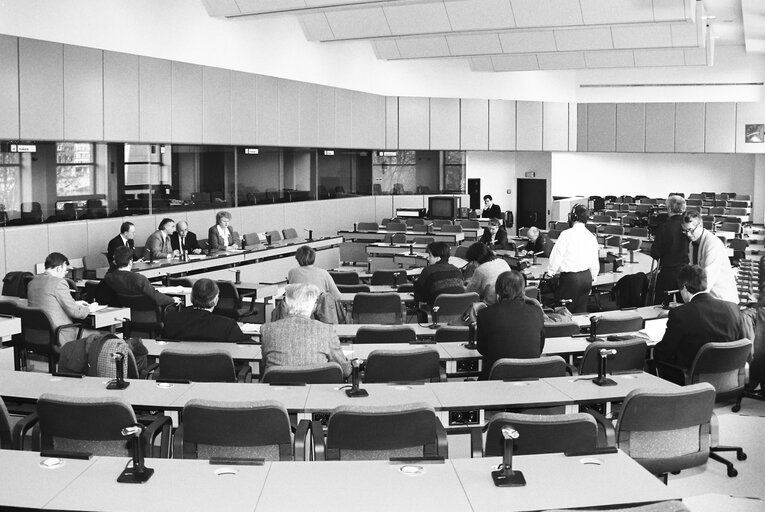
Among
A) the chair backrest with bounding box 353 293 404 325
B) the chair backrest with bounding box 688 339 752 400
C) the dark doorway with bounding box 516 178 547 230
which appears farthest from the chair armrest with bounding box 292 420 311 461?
the dark doorway with bounding box 516 178 547 230

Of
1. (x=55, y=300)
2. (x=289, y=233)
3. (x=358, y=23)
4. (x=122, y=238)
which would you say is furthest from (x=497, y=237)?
(x=55, y=300)

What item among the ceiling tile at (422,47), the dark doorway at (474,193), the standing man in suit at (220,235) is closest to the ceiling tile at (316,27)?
the ceiling tile at (422,47)

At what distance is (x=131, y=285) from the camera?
8305 millimetres

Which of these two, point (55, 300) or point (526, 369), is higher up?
point (55, 300)

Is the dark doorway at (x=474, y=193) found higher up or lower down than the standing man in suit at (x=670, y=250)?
higher up

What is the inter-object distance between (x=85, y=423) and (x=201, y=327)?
221 centimetres

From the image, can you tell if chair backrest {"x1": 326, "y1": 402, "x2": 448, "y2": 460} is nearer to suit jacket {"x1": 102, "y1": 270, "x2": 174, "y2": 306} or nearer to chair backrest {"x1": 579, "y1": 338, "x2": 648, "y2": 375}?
chair backrest {"x1": 579, "y1": 338, "x2": 648, "y2": 375}

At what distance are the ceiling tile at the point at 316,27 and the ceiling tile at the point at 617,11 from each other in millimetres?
5065

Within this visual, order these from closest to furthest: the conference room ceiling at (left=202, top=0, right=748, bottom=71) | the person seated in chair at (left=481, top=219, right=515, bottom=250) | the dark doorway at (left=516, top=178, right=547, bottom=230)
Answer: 1. the conference room ceiling at (left=202, top=0, right=748, bottom=71)
2. the person seated in chair at (left=481, top=219, right=515, bottom=250)
3. the dark doorway at (left=516, top=178, right=547, bottom=230)

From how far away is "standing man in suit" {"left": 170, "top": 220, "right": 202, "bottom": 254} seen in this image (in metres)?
12.6

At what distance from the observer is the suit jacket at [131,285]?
8.30 metres

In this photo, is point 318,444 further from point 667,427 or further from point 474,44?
point 474,44

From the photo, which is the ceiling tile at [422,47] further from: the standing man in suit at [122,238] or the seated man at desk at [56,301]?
the seated man at desk at [56,301]

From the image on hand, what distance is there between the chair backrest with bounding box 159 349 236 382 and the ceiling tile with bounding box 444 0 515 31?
929 centimetres
